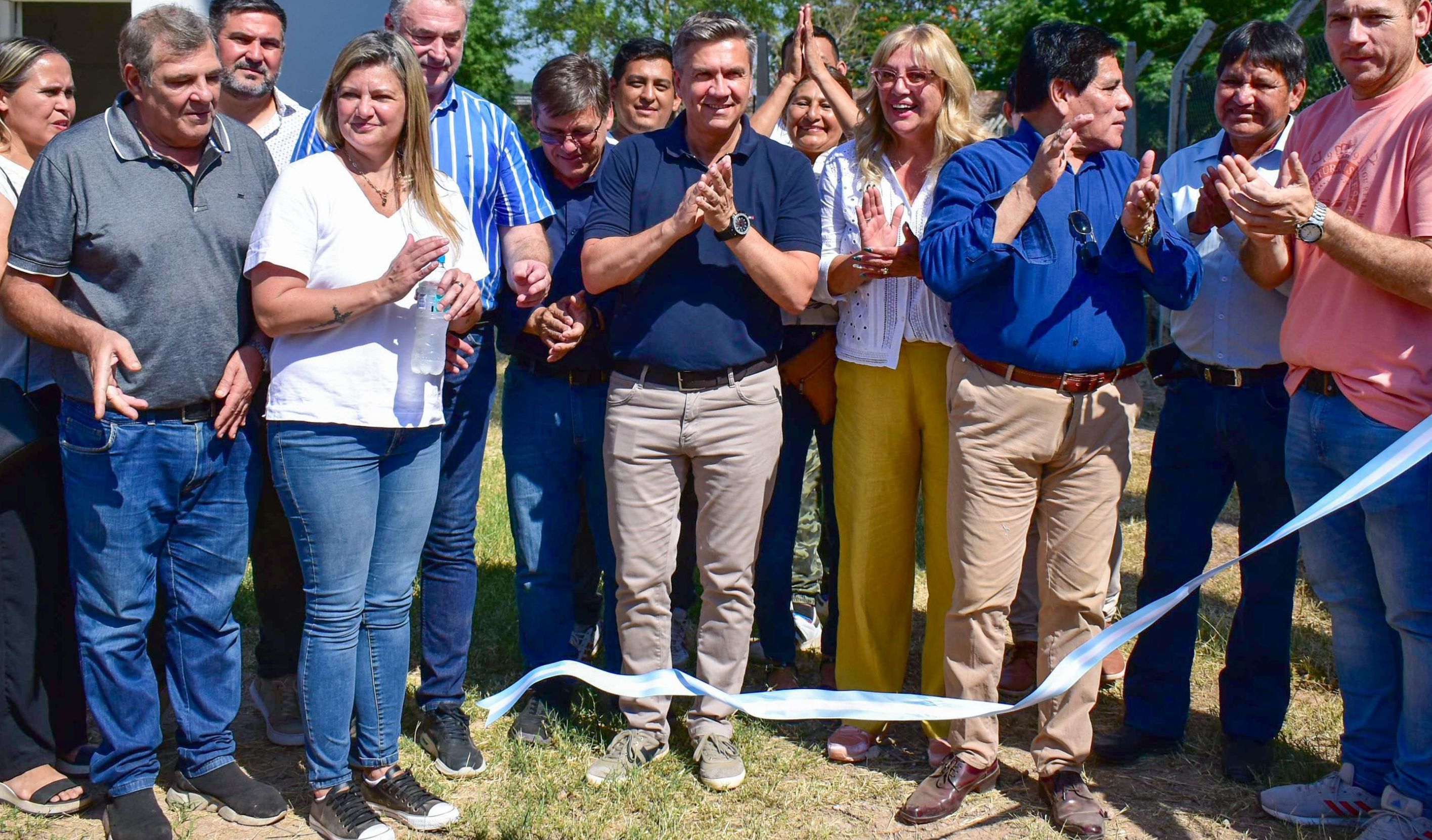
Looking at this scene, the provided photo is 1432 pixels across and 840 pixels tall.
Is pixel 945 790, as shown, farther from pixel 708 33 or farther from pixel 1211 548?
pixel 708 33

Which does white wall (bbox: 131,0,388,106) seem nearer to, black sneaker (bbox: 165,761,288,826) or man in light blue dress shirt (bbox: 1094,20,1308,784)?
black sneaker (bbox: 165,761,288,826)

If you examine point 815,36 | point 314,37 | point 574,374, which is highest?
point 314,37

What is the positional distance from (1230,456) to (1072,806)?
3.96ft

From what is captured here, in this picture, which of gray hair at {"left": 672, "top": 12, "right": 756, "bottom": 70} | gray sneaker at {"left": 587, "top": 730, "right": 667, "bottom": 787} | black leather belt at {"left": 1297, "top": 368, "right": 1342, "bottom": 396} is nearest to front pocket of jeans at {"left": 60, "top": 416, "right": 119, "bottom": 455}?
gray sneaker at {"left": 587, "top": 730, "right": 667, "bottom": 787}

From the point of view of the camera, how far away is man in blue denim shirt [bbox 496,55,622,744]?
398 cm

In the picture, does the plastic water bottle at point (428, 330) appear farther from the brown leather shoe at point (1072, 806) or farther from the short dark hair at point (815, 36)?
→ the short dark hair at point (815, 36)

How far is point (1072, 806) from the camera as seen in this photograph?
3480 mm

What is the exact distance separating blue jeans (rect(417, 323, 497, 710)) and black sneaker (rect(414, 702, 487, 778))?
45mm

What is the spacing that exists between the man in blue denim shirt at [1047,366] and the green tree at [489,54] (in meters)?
29.0

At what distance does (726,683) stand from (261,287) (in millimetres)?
1891

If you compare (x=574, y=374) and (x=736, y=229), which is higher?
(x=736, y=229)

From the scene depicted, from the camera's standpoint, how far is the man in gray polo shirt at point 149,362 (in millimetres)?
3111

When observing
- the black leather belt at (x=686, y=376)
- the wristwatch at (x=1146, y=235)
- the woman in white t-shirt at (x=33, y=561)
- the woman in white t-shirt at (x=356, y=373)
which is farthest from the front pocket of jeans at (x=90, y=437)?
the wristwatch at (x=1146, y=235)

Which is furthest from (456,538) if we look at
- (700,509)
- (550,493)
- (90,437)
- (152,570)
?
(90,437)
